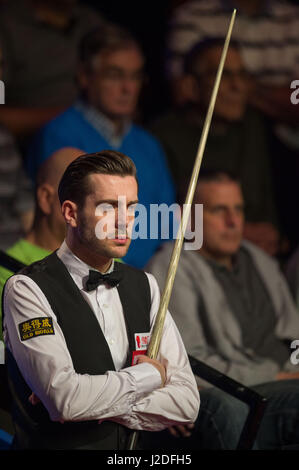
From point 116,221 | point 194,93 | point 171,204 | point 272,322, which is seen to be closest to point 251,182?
point 194,93

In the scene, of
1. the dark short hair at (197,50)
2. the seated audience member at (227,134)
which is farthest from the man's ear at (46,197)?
the dark short hair at (197,50)

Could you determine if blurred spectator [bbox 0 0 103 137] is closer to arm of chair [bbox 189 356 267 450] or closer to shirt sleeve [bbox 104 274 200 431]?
arm of chair [bbox 189 356 267 450]

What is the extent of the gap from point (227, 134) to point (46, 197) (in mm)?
1391

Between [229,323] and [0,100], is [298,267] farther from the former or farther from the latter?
[0,100]

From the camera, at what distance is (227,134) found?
3311 millimetres

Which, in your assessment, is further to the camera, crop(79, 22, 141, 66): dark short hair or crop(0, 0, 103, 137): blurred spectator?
crop(0, 0, 103, 137): blurred spectator

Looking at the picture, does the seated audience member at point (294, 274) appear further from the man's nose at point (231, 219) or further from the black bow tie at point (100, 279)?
the black bow tie at point (100, 279)

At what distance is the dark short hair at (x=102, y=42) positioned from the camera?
2881 mm

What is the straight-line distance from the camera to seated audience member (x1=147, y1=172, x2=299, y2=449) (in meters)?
2.28

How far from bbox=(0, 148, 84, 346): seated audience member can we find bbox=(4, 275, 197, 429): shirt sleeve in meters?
0.32

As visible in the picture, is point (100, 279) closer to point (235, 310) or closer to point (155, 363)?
point (155, 363)

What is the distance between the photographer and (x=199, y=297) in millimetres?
2420

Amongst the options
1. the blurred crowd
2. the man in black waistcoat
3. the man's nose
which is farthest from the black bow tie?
the man's nose

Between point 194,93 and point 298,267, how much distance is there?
2.57ft
